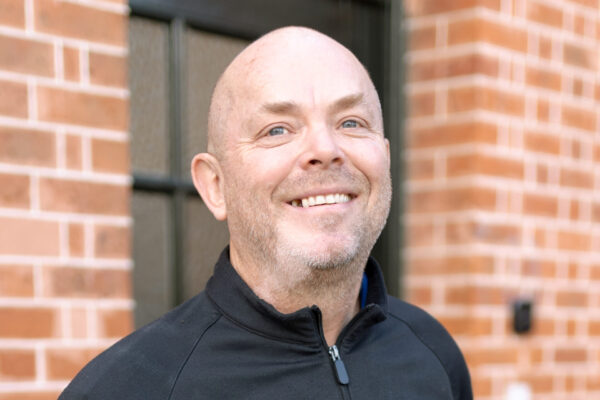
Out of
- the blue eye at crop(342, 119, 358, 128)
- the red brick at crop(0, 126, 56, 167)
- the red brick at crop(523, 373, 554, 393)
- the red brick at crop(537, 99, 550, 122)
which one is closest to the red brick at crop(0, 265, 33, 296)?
the red brick at crop(0, 126, 56, 167)

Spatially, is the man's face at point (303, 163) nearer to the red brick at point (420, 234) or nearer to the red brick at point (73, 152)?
the red brick at point (73, 152)

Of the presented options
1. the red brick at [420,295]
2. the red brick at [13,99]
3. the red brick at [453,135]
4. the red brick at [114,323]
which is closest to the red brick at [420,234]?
the red brick at [420,295]

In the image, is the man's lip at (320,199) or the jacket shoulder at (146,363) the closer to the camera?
the jacket shoulder at (146,363)

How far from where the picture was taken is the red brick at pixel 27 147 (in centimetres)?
219

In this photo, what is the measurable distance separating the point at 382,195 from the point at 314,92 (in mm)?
280

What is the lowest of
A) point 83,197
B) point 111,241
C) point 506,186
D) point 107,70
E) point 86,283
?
point 86,283

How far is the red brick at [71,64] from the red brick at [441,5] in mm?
1687

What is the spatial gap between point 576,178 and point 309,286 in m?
2.22

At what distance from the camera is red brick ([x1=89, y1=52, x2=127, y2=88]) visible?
2377 mm

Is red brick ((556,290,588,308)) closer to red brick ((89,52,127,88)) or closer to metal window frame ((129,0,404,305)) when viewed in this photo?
metal window frame ((129,0,404,305))

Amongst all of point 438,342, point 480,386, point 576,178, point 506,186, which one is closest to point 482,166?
point 506,186

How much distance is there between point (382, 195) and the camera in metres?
1.86

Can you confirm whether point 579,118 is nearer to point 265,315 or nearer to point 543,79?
point 543,79

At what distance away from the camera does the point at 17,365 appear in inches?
85.6
